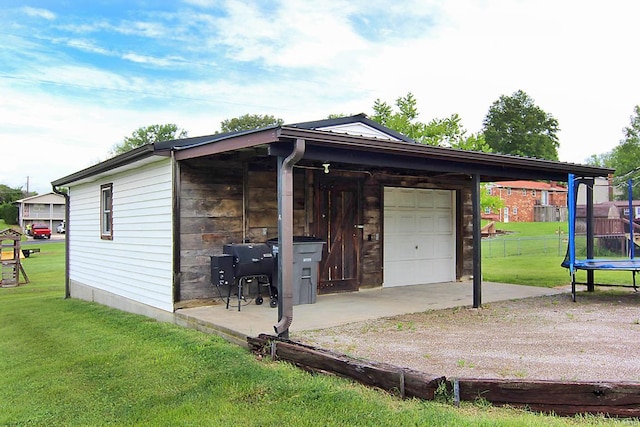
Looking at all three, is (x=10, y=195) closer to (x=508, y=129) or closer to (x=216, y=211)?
(x=508, y=129)

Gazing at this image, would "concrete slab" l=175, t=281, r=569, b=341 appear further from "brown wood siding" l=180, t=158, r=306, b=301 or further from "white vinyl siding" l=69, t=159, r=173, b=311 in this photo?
"white vinyl siding" l=69, t=159, r=173, b=311

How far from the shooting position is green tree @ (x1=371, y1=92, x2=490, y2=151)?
27453mm

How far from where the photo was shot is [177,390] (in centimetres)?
455

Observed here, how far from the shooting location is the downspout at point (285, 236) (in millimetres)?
5559

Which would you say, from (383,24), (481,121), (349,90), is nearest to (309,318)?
(383,24)

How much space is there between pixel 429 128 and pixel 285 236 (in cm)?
2315

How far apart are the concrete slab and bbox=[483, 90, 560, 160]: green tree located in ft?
155

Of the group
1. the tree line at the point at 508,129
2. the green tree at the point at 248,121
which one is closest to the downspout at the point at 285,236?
the tree line at the point at 508,129

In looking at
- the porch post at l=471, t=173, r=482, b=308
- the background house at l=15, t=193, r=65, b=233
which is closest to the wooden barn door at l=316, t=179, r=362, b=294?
the porch post at l=471, t=173, r=482, b=308

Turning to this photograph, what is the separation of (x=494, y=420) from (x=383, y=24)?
14684mm

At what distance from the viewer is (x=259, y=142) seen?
5.60 meters

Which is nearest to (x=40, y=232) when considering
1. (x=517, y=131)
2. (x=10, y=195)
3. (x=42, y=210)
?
(x=42, y=210)

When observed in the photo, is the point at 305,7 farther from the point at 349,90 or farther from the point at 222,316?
the point at 349,90

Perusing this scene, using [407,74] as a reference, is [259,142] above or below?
below
